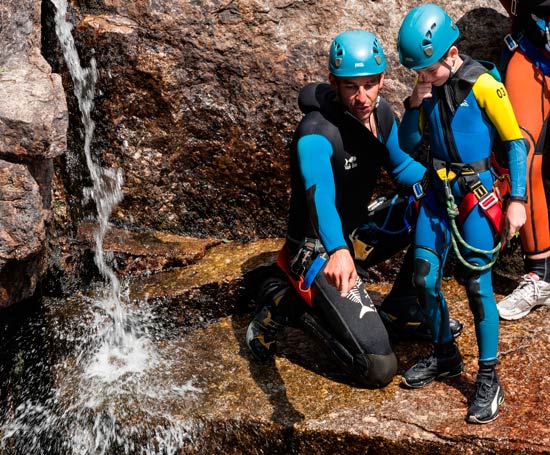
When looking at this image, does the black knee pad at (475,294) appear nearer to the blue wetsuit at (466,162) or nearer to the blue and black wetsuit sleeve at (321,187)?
the blue wetsuit at (466,162)

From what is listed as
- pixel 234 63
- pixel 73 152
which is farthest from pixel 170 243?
pixel 234 63

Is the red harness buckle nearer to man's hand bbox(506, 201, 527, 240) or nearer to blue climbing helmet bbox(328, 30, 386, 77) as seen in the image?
man's hand bbox(506, 201, 527, 240)

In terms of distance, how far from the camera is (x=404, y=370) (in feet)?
18.7

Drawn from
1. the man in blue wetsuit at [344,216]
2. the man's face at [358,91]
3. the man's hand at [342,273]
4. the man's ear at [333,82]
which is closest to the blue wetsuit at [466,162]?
the man's face at [358,91]

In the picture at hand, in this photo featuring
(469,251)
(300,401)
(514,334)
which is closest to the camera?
(469,251)

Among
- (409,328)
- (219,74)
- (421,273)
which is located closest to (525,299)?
(409,328)

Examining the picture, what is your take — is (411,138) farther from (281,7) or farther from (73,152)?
(73,152)

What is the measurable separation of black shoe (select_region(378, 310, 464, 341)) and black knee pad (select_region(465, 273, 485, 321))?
2.76ft

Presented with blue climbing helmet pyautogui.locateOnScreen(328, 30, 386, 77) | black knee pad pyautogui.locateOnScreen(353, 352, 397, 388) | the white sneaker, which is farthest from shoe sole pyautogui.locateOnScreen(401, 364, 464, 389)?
blue climbing helmet pyautogui.locateOnScreen(328, 30, 386, 77)

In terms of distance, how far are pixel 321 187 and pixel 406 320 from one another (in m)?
1.42

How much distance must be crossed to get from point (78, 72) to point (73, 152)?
65cm

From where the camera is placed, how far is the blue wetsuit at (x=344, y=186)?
17.1ft

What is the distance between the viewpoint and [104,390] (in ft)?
18.7

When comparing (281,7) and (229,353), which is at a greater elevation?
(281,7)
